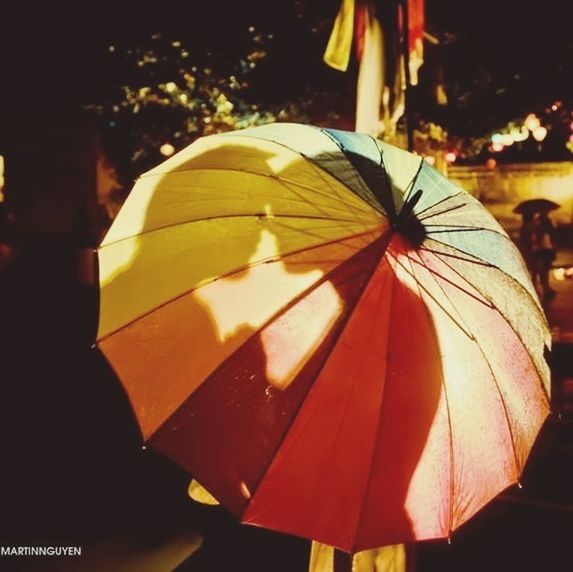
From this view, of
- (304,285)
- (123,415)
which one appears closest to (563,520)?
(304,285)

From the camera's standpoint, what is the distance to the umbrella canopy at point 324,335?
2.02 m

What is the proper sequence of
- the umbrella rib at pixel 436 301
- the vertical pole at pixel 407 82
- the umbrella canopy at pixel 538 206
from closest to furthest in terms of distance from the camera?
1. the umbrella rib at pixel 436 301
2. the vertical pole at pixel 407 82
3. the umbrella canopy at pixel 538 206

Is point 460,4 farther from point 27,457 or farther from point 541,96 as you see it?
point 27,457

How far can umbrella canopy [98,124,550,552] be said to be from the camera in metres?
2.02

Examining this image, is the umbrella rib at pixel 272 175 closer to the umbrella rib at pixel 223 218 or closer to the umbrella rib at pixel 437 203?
the umbrella rib at pixel 223 218

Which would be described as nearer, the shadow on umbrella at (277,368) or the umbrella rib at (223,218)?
the shadow on umbrella at (277,368)

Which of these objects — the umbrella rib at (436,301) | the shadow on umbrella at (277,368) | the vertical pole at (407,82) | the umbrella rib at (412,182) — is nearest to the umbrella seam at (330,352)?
the shadow on umbrella at (277,368)

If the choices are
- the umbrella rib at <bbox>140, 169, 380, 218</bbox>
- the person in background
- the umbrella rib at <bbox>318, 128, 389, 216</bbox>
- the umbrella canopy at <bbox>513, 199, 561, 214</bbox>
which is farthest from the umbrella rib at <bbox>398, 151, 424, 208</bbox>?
the umbrella canopy at <bbox>513, 199, 561, 214</bbox>

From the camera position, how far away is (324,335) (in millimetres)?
2078

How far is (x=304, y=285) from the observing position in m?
2.16

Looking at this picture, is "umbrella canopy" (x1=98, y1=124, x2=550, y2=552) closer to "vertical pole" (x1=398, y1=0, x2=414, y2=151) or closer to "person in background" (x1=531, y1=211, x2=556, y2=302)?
"vertical pole" (x1=398, y1=0, x2=414, y2=151)

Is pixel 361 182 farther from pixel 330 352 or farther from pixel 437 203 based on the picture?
pixel 330 352

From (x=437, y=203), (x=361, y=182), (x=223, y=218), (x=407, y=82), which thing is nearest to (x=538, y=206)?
(x=407, y=82)

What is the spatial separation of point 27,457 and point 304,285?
176 inches
